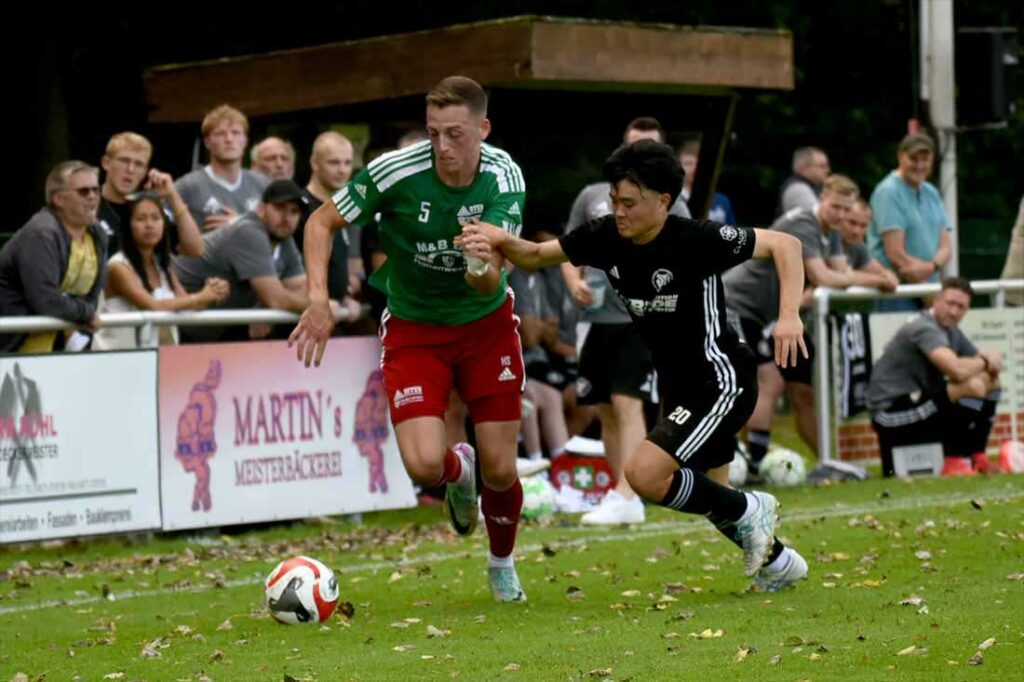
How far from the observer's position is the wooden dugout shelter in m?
15.4

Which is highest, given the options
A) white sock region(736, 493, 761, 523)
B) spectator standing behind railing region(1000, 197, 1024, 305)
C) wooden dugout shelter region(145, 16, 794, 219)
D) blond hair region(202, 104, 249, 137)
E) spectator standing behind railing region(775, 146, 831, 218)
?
wooden dugout shelter region(145, 16, 794, 219)

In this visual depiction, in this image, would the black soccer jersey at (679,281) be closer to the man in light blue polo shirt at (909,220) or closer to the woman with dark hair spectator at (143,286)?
the woman with dark hair spectator at (143,286)

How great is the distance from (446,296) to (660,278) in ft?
3.57

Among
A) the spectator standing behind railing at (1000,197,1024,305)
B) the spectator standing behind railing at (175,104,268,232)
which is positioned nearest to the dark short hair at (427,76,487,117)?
the spectator standing behind railing at (175,104,268,232)

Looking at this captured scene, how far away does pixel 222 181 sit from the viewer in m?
14.2

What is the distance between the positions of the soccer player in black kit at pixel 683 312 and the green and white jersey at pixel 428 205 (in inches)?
16.5

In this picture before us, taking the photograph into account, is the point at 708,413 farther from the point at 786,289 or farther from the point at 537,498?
the point at 537,498

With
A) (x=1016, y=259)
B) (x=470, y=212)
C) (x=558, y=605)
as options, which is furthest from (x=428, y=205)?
(x=1016, y=259)

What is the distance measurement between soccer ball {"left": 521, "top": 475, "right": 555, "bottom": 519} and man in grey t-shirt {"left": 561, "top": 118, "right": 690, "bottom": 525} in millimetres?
530

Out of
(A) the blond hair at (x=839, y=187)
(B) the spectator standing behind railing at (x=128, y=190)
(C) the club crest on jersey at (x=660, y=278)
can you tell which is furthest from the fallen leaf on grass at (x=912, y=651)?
(A) the blond hair at (x=839, y=187)

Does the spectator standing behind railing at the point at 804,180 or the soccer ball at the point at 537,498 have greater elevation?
the spectator standing behind railing at the point at 804,180

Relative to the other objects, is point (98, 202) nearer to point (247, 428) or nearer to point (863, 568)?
point (247, 428)

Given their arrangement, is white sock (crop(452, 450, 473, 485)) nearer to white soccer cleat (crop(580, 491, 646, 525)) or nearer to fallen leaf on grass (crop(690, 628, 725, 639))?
fallen leaf on grass (crop(690, 628, 725, 639))

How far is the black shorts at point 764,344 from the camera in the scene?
15523 millimetres
